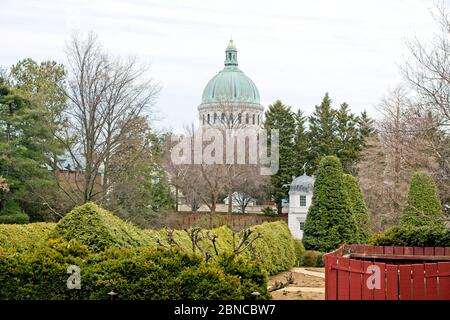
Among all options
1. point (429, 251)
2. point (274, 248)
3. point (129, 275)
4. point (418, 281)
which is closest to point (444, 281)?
point (418, 281)

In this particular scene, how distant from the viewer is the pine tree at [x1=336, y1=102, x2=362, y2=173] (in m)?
54.7

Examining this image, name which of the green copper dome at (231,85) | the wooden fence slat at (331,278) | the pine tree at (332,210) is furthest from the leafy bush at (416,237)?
the green copper dome at (231,85)

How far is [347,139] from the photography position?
56.4 metres

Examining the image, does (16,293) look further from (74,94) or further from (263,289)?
(74,94)

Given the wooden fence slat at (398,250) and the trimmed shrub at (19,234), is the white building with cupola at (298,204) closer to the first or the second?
the wooden fence slat at (398,250)

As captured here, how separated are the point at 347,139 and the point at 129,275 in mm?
49030

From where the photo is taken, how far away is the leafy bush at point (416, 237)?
16188 millimetres

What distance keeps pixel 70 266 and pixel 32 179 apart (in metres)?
25.0

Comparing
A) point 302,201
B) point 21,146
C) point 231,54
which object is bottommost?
point 302,201

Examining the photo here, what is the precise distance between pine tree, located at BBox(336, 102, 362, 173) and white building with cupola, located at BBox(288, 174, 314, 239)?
164 inches

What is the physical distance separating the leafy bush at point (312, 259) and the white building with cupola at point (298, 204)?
25438mm

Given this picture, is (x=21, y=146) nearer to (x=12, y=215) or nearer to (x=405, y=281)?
(x=12, y=215)

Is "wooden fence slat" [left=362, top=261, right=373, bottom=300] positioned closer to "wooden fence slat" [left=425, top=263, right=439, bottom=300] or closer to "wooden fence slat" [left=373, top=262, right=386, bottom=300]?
"wooden fence slat" [left=373, top=262, right=386, bottom=300]
